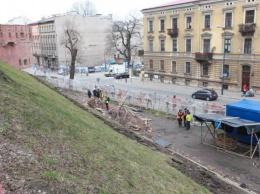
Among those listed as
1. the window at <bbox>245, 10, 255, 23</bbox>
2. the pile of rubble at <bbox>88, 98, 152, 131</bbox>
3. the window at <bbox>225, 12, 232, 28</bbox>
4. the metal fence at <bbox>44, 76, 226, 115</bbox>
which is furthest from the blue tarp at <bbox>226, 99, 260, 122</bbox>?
the window at <bbox>225, 12, 232, 28</bbox>

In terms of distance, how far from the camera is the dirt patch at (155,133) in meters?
12.0

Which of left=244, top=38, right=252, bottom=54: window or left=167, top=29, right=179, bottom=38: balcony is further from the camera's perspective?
left=167, top=29, right=179, bottom=38: balcony

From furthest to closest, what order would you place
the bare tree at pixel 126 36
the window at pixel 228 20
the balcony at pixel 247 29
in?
the bare tree at pixel 126 36 → the window at pixel 228 20 → the balcony at pixel 247 29

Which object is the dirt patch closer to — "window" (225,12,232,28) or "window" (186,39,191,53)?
"window" (225,12,232,28)

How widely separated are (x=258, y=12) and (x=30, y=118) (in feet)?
104

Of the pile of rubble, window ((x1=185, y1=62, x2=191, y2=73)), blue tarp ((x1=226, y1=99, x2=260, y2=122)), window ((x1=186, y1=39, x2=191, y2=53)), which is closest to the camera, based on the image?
blue tarp ((x1=226, y1=99, x2=260, y2=122))

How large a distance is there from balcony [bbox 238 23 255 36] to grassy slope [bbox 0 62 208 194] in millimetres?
27928

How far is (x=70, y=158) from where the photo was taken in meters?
7.95

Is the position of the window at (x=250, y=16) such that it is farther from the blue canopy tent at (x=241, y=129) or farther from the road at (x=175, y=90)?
the blue canopy tent at (x=241, y=129)

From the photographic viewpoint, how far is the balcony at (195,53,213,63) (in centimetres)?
3956

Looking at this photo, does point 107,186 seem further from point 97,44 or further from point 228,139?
point 97,44

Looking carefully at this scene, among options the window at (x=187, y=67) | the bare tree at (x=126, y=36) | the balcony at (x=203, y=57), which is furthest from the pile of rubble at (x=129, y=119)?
the bare tree at (x=126, y=36)

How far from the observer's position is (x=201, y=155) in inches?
653

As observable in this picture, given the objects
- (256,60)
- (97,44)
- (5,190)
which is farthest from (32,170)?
(97,44)
